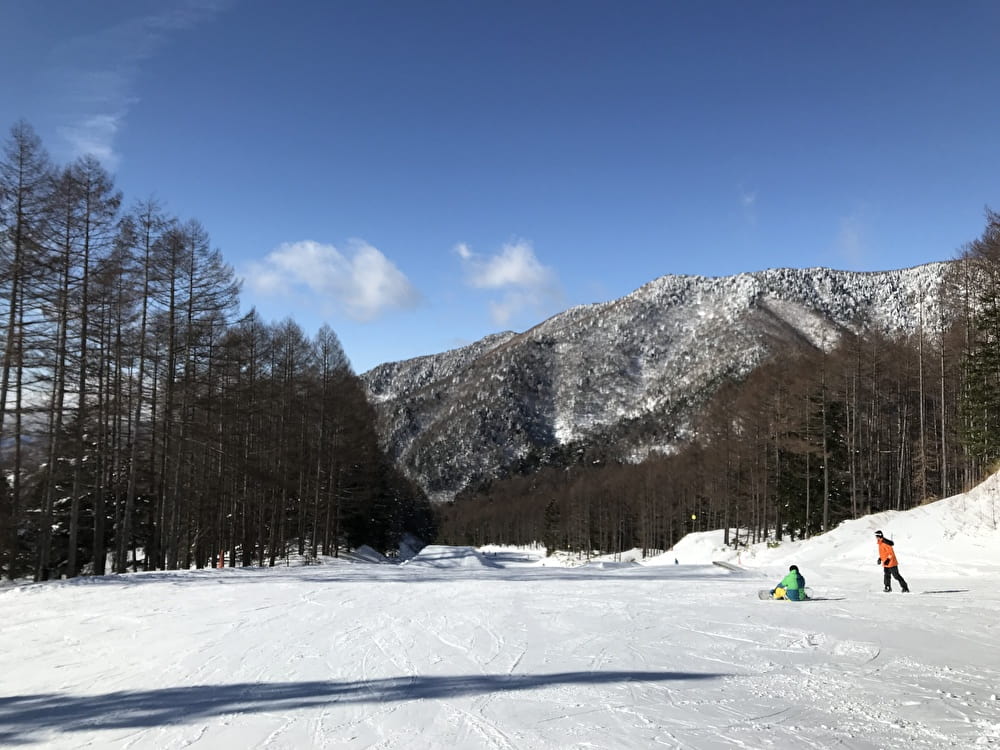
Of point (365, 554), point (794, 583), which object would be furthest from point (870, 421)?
point (365, 554)

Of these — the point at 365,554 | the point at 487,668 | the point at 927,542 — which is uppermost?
the point at 487,668

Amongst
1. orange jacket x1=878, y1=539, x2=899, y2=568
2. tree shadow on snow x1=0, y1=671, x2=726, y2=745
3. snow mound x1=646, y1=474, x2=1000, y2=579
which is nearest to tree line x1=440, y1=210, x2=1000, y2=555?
snow mound x1=646, y1=474, x2=1000, y2=579

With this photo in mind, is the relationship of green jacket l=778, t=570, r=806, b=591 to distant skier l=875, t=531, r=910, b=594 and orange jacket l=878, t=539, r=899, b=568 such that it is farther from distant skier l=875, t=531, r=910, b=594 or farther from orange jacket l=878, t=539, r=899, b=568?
orange jacket l=878, t=539, r=899, b=568

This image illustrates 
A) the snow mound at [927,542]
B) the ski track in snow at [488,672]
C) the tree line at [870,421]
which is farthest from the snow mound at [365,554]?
the ski track in snow at [488,672]

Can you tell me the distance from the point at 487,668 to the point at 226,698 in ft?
10.4

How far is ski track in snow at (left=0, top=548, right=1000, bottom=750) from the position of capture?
5.95 metres

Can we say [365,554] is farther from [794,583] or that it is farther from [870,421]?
[870,421]

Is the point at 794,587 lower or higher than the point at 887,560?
lower

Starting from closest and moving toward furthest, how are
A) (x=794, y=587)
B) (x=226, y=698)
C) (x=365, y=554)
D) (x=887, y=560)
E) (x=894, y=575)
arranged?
(x=226, y=698)
(x=794, y=587)
(x=894, y=575)
(x=887, y=560)
(x=365, y=554)

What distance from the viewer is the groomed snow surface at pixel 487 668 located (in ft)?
19.6

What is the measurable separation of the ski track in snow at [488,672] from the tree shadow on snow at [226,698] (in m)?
0.03

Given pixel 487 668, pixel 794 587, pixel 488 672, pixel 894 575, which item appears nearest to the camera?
pixel 488 672

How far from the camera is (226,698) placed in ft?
22.9

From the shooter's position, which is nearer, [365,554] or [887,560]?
[887,560]
